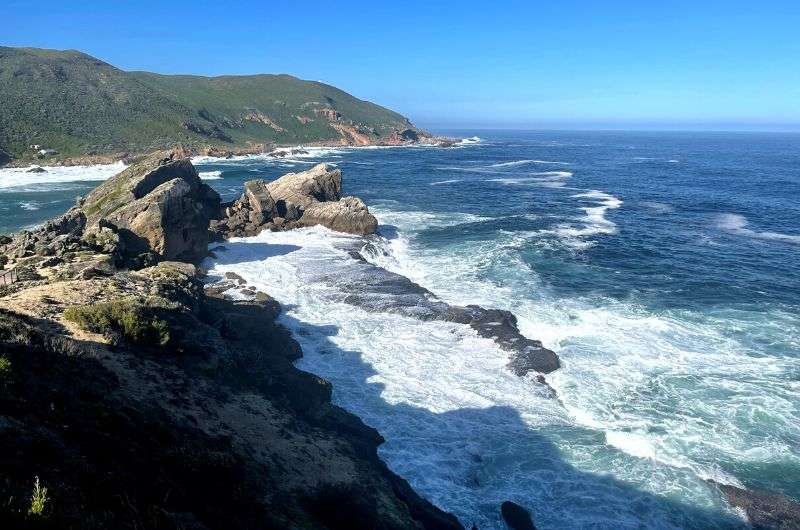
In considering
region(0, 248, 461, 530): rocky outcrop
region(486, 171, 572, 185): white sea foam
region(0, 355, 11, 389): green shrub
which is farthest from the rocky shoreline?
region(486, 171, 572, 185): white sea foam

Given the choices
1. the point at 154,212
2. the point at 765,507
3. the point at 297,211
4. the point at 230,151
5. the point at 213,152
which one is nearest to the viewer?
the point at 765,507

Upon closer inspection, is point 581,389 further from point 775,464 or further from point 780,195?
point 780,195

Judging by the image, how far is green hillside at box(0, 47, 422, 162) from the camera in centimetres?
9931

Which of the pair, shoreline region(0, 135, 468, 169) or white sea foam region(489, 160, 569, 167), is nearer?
shoreline region(0, 135, 468, 169)

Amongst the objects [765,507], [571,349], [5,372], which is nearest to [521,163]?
[571,349]

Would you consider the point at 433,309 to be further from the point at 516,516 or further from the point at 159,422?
the point at 159,422

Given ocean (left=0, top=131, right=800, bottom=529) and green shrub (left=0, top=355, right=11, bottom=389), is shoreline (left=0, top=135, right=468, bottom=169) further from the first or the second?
green shrub (left=0, top=355, right=11, bottom=389)

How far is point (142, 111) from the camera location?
124m

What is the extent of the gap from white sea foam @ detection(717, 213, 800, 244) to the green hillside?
96659 millimetres

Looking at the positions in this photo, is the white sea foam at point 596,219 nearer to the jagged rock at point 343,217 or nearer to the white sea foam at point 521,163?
the jagged rock at point 343,217

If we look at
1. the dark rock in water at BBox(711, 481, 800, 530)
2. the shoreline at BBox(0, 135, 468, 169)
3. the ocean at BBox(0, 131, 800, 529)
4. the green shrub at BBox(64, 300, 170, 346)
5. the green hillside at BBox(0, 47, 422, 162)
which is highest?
the green hillside at BBox(0, 47, 422, 162)

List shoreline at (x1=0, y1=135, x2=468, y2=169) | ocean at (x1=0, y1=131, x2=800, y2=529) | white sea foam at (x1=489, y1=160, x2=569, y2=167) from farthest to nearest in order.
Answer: white sea foam at (x1=489, y1=160, x2=569, y2=167) → shoreline at (x1=0, y1=135, x2=468, y2=169) → ocean at (x1=0, y1=131, x2=800, y2=529)

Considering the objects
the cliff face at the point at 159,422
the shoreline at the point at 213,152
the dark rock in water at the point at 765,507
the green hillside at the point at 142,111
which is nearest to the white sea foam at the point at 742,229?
the dark rock in water at the point at 765,507

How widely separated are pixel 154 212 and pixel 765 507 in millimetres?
31481
